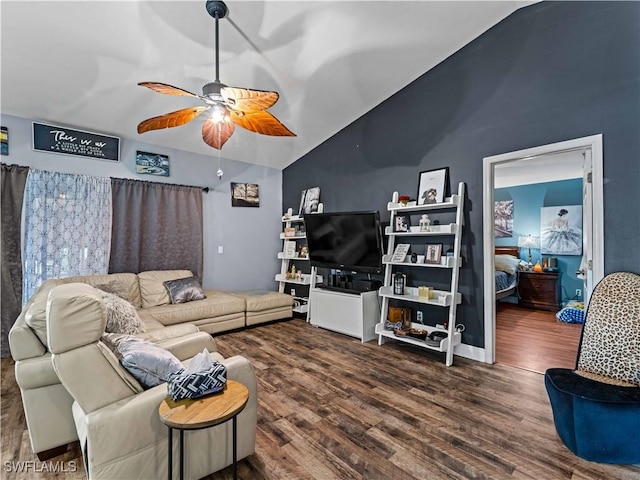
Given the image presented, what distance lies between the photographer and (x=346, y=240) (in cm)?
416

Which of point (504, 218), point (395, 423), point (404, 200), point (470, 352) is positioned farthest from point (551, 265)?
point (395, 423)

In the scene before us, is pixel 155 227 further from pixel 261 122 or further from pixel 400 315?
pixel 400 315

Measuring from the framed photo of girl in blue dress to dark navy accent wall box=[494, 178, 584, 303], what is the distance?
8 centimetres

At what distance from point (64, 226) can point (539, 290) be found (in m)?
7.25

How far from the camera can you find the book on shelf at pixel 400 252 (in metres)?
3.72

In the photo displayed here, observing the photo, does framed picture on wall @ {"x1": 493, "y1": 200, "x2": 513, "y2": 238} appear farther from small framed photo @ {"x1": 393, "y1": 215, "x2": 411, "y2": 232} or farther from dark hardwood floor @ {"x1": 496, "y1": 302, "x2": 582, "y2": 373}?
small framed photo @ {"x1": 393, "y1": 215, "x2": 411, "y2": 232}

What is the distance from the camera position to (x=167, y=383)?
1.58 meters

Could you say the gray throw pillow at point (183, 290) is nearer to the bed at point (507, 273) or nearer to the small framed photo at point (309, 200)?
the small framed photo at point (309, 200)

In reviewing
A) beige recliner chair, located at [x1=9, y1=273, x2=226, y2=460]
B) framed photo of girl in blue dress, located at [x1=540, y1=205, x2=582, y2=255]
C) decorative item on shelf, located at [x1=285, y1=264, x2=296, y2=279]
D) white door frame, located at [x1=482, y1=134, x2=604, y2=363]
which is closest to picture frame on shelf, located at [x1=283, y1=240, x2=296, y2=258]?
decorative item on shelf, located at [x1=285, y1=264, x2=296, y2=279]

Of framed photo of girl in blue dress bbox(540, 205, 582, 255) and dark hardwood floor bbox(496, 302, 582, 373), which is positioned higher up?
framed photo of girl in blue dress bbox(540, 205, 582, 255)

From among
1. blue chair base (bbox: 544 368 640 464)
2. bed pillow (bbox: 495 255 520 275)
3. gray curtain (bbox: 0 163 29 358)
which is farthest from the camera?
bed pillow (bbox: 495 255 520 275)

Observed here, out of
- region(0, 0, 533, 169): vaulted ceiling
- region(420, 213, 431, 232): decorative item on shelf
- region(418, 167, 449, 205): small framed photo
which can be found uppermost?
region(0, 0, 533, 169): vaulted ceiling

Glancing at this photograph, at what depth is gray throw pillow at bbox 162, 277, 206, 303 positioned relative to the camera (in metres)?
4.04

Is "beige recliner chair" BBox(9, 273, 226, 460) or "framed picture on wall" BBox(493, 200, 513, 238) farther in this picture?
"framed picture on wall" BBox(493, 200, 513, 238)
